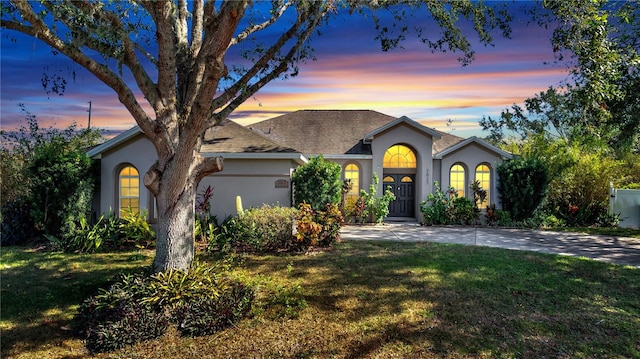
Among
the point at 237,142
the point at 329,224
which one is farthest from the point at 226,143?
the point at 329,224

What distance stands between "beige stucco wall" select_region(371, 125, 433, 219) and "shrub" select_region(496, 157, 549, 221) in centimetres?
321

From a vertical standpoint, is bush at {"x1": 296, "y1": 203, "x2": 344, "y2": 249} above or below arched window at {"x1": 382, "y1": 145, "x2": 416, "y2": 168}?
below

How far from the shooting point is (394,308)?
21.7 ft

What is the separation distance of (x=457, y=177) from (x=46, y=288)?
15.9m

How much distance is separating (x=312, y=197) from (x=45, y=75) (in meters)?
8.67

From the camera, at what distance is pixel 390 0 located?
8680 mm

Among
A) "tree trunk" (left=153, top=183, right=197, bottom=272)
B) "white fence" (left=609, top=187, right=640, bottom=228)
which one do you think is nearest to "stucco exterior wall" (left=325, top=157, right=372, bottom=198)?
"white fence" (left=609, top=187, right=640, bottom=228)

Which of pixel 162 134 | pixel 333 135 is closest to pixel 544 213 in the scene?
pixel 333 135

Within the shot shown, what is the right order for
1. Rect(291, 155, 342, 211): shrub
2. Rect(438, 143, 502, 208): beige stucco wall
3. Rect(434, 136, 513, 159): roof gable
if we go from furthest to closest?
1. Rect(438, 143, 502, 208): beige stucco wall
2. Rect(434, 136, 513, 159): roof gable
3. Rect(291, 155, 342, 211): shrub

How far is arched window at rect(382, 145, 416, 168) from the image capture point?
18875 millimetres

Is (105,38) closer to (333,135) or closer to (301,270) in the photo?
(301,270)

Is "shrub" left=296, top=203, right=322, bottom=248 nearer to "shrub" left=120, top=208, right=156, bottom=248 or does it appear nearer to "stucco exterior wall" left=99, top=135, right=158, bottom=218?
"shrub" left=120, top=208, right=156, bottom=248

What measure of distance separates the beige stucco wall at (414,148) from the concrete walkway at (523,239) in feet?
9.84

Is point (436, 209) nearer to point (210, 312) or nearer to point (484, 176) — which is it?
point (484, 176)
